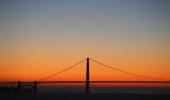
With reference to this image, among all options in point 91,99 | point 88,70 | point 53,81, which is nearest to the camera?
point 91,99

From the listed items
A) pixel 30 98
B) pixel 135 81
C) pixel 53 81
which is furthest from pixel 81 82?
pixel 30 98

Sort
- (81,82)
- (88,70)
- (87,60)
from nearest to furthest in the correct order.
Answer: (88,70), (87,60), (81,82)

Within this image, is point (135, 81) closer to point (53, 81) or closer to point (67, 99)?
point (53, 81)

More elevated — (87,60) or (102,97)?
(87,60)

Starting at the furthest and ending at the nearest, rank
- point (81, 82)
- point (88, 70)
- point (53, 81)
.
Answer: point (53, 81), point (81, 82), point (88, 70)

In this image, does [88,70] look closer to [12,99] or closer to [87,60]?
[87,60]

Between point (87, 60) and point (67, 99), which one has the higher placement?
point (87, 60)

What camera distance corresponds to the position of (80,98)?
14.4 metres

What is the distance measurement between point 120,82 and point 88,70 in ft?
50.4

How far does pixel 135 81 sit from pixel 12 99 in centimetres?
3260

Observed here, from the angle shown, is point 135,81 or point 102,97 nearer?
point 102,97

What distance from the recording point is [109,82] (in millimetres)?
44938

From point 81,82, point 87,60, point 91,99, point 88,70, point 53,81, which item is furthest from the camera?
point 53,81

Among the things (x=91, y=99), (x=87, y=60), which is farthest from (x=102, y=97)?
(x=87, y=60)
